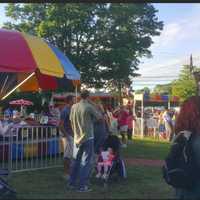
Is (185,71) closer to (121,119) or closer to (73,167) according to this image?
(121,119)

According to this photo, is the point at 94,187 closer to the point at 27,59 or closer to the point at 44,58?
the point at 27,59

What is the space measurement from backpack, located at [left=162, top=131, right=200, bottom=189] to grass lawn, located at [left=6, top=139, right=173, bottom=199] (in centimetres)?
393

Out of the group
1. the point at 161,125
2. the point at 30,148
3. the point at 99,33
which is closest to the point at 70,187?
the point at 30,148

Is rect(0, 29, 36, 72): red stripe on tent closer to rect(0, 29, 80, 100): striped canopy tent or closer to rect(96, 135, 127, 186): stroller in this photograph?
rect(0, 29, 80, 100): striped canopy tent

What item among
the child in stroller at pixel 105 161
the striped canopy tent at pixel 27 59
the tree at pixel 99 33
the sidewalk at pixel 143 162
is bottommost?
the sidewalk at pixel 143 162

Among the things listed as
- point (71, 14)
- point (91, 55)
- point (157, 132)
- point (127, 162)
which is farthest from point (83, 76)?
point (127, 162)

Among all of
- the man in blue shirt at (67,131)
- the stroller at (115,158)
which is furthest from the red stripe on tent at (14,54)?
the stroller at (115,158)

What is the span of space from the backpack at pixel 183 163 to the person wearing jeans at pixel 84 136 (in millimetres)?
4394

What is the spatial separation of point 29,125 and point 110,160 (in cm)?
319

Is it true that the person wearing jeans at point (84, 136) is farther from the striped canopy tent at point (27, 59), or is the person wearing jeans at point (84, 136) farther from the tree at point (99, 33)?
the tree at point (99, 33)

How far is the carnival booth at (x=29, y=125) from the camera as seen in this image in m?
10.8

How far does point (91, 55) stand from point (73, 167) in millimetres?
28927

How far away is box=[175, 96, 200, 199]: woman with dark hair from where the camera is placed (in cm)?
446

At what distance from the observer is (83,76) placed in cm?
3791
